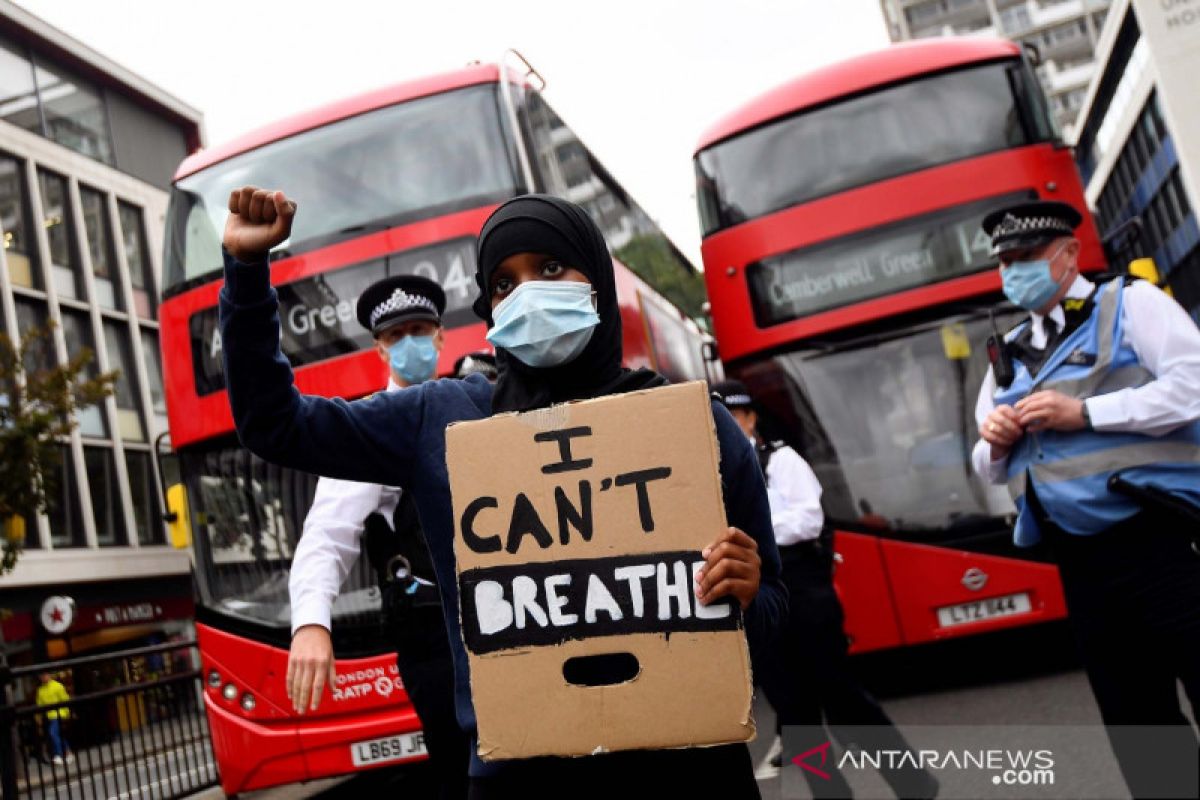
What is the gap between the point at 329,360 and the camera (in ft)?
24.0

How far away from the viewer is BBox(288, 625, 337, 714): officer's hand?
2.70 metres

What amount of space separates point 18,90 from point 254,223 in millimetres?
30714

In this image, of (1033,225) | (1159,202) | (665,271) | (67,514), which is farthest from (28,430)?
(1159,202)

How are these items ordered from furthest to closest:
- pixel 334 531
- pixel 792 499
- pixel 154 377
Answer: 1. pixel 154 377
2. pixel 792 499
3. pixel 334 531

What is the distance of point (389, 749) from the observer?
6844mm

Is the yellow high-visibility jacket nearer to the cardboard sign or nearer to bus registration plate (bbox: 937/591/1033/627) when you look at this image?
bus registration plate (bbox: 937/591/1033/627)

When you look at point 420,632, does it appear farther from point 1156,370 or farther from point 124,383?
point 124,383

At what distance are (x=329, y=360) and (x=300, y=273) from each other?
55 centimetres

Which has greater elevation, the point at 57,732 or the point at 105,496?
the point at 105,496

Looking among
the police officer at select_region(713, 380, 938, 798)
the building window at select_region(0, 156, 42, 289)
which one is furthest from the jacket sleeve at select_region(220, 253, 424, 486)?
the building window at select_region(0, 156, 42, 289)

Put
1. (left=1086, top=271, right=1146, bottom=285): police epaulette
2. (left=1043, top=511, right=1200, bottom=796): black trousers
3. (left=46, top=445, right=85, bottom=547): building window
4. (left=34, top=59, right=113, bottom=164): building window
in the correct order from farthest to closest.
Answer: (left=34, top=59, right=113, bottom=164): building window
(left=46, top=445, right=85, bottom=547): building window
(left=1086, top=271, right=1146, bottom=285): police epaulette
(left=1043, top=511, right=1200, bottom=796): black trousers

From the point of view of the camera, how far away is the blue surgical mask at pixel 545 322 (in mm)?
2195

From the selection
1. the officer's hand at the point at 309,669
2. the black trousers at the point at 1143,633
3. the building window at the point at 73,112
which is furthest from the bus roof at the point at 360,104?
the building window at the point at 73,112

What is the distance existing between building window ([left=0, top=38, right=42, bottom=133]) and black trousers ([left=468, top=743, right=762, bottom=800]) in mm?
29845
